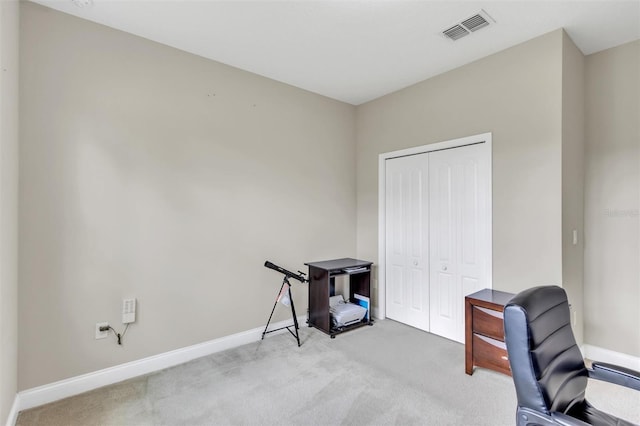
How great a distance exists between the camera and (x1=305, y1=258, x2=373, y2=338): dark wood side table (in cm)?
337

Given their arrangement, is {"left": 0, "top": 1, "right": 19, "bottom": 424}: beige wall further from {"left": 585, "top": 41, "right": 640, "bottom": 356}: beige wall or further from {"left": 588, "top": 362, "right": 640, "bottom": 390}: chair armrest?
{"left": 585, "top": 41, "right": 640, "bottom": 356}: beige wall

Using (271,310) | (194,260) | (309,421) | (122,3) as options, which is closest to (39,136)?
(122,3)

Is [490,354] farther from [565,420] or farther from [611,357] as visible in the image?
[565,420]

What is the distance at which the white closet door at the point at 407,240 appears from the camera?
11.5 ft

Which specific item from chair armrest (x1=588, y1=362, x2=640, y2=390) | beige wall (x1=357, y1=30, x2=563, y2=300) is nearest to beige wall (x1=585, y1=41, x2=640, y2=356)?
beige wall (x1=357, y1=30, x2=563, y2=300)

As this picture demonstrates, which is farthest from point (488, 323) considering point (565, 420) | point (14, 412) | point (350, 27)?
point (14, 412)

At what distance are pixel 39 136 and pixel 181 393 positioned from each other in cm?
210

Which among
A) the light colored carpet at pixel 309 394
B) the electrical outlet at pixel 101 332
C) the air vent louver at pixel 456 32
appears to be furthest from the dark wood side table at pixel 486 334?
the electrical outlet at pixel 101 332

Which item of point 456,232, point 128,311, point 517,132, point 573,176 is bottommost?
point 128,311

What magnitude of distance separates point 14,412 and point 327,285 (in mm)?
2491

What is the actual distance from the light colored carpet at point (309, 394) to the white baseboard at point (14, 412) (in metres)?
0.04

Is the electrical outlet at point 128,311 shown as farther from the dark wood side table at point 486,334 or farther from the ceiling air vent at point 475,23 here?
the ceiling air vent at point 475,23

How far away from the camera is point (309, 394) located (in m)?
2.28

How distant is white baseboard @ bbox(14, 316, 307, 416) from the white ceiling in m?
2.70
